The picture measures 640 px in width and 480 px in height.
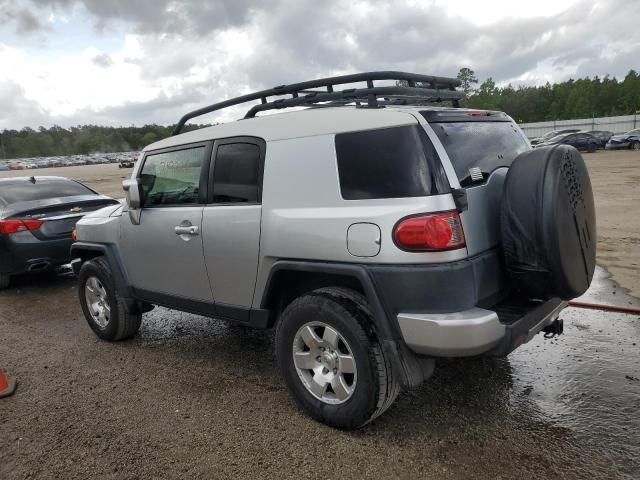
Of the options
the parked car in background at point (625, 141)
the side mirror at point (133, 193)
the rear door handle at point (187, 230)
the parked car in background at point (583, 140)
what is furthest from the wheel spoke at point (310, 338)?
the parked car in background at point (625, 141)

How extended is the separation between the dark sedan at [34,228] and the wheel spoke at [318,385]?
16.7ft

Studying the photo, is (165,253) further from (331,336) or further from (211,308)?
(331,336)

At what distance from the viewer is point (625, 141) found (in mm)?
32000

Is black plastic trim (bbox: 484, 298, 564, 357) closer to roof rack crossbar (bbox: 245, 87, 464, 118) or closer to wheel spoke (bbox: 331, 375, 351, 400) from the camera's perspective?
wheel spoke (bbox: 331, 375, 351, 400)

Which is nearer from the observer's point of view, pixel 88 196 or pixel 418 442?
pixel 418 442

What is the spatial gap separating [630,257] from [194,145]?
5.94m

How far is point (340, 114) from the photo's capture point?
313 cm

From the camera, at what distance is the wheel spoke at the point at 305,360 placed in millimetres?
3189

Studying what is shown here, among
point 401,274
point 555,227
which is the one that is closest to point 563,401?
point 555,227

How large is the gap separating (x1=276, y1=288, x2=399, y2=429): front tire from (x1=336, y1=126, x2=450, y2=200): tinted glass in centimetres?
64

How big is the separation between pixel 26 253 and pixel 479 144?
6.03 meters

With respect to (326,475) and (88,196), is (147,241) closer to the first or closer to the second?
(326,475)

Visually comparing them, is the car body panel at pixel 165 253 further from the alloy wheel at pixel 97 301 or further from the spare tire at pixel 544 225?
the spare tire at pixel 544 225

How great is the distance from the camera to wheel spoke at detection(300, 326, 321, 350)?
10.3 feet
